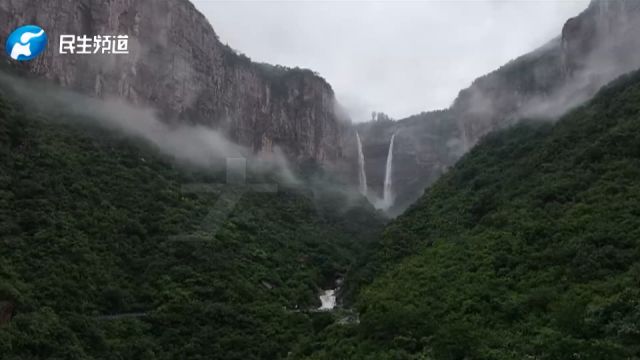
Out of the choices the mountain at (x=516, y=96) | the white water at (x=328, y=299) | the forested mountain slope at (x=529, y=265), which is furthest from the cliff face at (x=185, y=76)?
the forested mountain slope at (x=529, y=265)

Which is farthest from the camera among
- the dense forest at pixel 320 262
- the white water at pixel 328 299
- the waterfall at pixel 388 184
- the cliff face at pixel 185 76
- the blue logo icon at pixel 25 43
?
the waterfall at pixel 388 184

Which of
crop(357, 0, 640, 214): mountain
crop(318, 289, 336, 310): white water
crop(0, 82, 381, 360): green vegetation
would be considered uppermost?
crop(357, 0, 640, 214): mountain

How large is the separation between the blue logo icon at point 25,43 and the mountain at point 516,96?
4390 centimetres

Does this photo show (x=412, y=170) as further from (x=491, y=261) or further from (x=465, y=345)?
(x=465, y=345)

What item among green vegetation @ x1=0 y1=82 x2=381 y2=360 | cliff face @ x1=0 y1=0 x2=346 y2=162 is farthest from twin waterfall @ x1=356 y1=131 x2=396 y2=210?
green vegetation @ x1=0 y1=82 x2=381 y2=360

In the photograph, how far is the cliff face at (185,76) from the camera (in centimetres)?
6372

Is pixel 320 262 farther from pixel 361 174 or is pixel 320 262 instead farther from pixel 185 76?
pixel 361 174

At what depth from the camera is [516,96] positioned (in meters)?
87.2

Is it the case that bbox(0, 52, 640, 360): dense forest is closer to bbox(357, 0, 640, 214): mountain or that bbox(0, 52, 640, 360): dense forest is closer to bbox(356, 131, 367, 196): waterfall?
bbox(357, 0, 640, 214): mountain

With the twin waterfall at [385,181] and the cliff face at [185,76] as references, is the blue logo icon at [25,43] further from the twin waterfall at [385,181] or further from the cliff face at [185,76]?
the twin waterfall at [385,181]

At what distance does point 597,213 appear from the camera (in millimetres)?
32688

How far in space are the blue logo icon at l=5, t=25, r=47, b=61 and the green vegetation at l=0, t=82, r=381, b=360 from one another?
637 centimetres

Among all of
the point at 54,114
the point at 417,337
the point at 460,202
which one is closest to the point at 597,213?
the point at 417,337

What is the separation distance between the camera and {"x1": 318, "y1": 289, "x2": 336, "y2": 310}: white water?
148 ft
